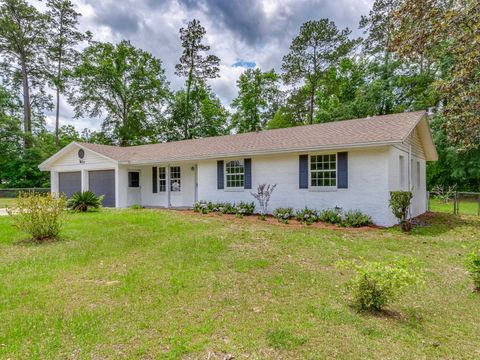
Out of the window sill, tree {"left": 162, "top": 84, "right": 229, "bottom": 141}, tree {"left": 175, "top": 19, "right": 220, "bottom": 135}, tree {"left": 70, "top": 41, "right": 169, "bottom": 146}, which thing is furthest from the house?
tree {"left": 175, "top": 19, "right": 220, "bottom": 135}

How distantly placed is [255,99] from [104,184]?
20.7m

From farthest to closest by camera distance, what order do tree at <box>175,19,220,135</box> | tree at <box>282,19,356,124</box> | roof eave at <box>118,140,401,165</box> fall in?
1. tree at <box>175,19,220,135</box>
2. tree at <box>282,19,356,124</box>
3. roof eave at <box>118,140,401,165</box>

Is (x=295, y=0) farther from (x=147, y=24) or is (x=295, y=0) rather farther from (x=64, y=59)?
(x=64, y=59)

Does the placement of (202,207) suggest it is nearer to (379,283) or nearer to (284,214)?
(284,214)

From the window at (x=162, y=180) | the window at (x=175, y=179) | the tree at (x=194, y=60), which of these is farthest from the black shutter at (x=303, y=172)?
the tree at (x=194, y=60)

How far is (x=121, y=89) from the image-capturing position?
30797mm

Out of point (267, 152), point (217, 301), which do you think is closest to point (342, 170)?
point (267, 152)

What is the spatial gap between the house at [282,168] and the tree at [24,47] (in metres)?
15.1

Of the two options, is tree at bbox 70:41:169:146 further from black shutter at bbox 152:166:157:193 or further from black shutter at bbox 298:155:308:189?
black shutter at bbox 298:155:308:189

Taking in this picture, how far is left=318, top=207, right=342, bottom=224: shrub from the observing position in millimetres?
10164

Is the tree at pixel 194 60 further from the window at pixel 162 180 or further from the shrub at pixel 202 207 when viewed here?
the shrub at pixel 202 207

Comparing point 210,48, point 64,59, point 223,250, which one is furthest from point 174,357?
point 64,59

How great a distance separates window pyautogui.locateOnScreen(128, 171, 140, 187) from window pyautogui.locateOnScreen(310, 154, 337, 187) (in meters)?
10.2

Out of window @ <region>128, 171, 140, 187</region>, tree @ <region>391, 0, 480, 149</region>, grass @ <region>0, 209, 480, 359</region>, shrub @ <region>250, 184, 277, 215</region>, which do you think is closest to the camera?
grass @ <region>0, 209, 480, 359</region>
